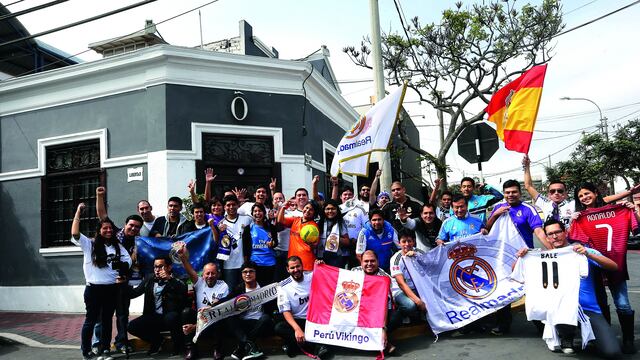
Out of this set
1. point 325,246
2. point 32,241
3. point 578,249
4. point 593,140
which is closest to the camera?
point 578,249

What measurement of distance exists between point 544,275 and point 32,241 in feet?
36.0

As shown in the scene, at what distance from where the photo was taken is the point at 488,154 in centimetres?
814

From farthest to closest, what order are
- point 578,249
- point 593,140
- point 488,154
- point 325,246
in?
1. point 593,140
2. point 488,154
3. point 325,246
4. point 578,249

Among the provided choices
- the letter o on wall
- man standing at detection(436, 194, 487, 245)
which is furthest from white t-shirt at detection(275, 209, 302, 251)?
the letter o on wall

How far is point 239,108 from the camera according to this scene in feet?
35.1

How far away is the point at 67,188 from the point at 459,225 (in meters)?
9.06

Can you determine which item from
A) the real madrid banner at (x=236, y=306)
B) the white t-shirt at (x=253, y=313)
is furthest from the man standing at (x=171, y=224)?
the white t-shirt at (x=253, y=313)

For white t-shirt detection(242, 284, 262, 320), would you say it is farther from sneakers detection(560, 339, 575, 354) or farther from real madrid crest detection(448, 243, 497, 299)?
sneakers detection(560, 339, 575, 354)

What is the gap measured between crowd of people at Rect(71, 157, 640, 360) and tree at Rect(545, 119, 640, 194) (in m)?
15.0

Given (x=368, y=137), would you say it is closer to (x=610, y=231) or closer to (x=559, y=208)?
(x=559, y=208)

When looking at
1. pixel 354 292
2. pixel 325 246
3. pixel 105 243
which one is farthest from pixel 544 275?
pixel 105 243

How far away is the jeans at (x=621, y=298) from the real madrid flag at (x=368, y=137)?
353 cm

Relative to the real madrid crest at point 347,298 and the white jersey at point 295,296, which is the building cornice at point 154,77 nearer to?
the white jersey at point 295,296

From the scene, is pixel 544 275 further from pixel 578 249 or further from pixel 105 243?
pixel 105 243
